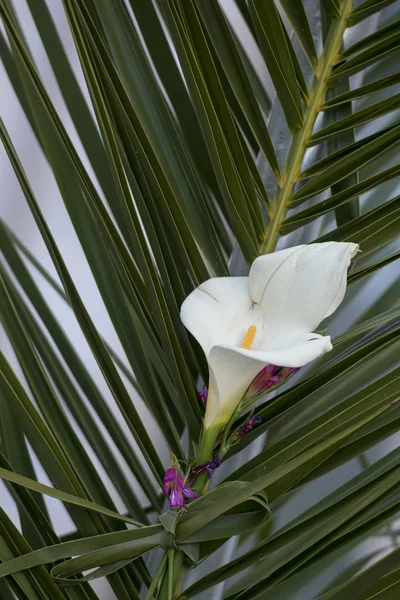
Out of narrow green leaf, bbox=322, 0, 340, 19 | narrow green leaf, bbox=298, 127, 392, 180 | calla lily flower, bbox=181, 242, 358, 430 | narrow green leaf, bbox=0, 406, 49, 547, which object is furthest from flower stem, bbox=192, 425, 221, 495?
narrow green leaf, bbox=322, 0, 340, 19

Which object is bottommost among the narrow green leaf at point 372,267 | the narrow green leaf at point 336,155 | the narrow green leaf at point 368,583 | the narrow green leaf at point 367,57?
the narrow green leaf at point 368,583

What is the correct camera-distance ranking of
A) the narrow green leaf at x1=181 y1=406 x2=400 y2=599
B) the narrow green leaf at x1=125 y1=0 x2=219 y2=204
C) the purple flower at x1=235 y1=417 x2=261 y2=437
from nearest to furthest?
the narrow green leaf at x1=181 y1=406 x2=400 y2=599
the purple flower at x1=235 y1=417 x2=261 y2=437
the narrow green leaf at x1=125 y1=0 x2=219 y2=204

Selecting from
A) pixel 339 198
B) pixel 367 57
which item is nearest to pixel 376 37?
pixel 367 57

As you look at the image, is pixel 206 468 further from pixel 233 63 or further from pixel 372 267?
pixel 233 63

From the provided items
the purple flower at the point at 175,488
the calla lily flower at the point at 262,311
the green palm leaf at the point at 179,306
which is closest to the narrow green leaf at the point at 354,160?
the green palm leaf at the point at 179,306

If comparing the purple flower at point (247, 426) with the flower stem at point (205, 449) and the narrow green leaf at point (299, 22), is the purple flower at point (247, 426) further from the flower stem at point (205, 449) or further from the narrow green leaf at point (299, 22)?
the narrow green leaf at point (299, 22)

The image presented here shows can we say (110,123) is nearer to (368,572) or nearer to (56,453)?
(56,453)

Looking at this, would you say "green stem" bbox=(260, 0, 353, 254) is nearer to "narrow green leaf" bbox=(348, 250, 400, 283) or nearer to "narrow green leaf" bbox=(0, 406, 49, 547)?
"narrow green leaf" bbox=(348, 250, 400, 283)
